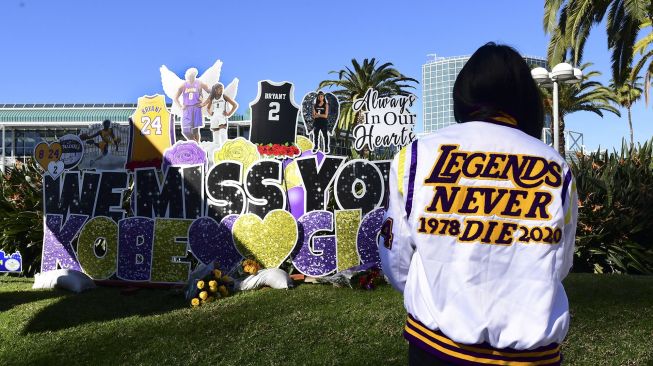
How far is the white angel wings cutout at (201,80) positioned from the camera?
9.79 m

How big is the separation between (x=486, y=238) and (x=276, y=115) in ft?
26.8

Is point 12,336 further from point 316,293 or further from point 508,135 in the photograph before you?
point 508,135

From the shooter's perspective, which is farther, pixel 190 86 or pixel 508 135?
pixel 190 86

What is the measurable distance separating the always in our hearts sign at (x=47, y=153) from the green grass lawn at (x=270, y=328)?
3242 millimetres

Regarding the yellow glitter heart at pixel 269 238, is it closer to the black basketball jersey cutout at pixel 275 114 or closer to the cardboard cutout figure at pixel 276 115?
the cardboard cutout figure at pixel 276 115

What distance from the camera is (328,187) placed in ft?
30.7

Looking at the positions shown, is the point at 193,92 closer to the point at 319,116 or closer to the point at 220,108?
the point at 220,108

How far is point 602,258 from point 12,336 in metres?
9.22

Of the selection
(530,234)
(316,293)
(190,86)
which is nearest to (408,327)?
(530,234)

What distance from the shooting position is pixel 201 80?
9.85m

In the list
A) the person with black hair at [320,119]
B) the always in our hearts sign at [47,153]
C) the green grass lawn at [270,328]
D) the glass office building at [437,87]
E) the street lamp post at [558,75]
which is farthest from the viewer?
the glass office building at [437,87]

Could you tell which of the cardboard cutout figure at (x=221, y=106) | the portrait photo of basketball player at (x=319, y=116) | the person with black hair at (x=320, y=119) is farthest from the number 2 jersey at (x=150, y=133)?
the person with black hair at (x=320, y=119)

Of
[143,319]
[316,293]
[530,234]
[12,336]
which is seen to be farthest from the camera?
[316,293]

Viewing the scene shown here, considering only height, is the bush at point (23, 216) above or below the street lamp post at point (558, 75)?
below
